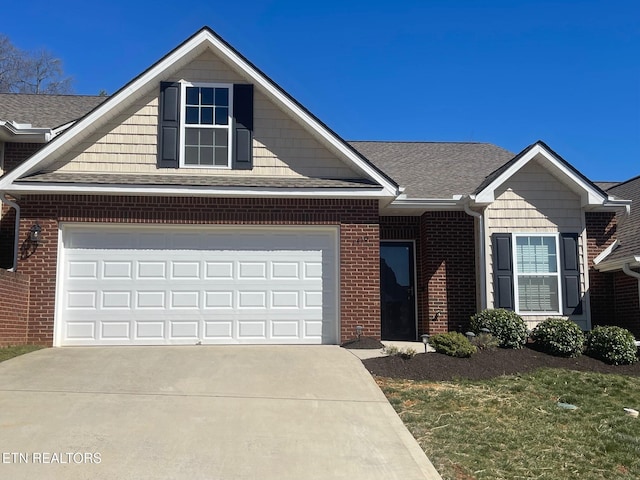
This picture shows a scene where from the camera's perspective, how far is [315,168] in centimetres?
1270

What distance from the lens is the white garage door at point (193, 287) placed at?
1192cm

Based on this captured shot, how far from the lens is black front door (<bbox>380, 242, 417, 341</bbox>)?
47.0ft

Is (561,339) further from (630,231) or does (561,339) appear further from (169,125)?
(169,125)

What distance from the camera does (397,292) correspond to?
14.5 m

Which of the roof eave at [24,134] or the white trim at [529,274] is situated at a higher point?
the roof eave at [24,134]

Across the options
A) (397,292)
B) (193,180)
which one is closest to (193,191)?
(193,180)

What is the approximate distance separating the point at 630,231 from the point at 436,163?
208 inches

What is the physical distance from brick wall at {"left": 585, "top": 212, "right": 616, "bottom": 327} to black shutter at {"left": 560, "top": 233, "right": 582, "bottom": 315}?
0.46 metres

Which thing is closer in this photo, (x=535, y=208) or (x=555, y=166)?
(x=555, y=166)

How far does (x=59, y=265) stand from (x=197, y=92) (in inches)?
174

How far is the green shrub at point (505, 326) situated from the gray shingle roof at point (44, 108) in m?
10.9

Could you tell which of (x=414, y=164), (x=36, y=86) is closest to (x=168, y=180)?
(x=414, y=164)

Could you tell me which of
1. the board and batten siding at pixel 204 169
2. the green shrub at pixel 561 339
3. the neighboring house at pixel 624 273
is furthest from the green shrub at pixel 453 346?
the neighboring house at pixel 624 273

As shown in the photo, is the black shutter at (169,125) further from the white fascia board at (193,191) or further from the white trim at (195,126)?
the white fascia board at (193,191)
